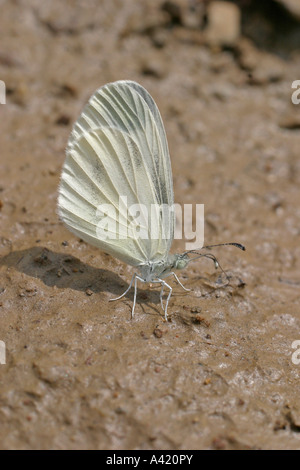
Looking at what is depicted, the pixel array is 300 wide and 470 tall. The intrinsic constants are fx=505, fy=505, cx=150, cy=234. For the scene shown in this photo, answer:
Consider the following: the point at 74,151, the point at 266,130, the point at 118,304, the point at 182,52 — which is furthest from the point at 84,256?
the point at 182,52

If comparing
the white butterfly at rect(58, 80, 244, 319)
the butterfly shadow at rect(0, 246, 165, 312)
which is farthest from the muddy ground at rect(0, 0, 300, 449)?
the white butterfly at rect(58, 80, 244, 319)

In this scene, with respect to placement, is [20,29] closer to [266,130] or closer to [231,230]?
[266,130]

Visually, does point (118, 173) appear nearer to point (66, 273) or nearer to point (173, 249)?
point (66, 273)

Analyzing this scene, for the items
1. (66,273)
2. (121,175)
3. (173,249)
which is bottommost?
(66,273)

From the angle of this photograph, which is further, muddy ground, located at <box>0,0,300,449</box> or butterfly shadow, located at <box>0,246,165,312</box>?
butterfly shadow, located at <box>0,246,165,312</box>

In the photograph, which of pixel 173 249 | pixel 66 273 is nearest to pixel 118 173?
pixel 66 273

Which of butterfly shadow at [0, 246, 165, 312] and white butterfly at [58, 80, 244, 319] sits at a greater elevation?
white butterfly at [58, 80, 244, 319]

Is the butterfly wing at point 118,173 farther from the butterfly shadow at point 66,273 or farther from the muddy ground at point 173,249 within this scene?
the muddy ground at point 173,249

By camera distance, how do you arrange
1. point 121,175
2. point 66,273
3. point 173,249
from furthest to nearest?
point 173,249 → point 66,273 → point 121,175

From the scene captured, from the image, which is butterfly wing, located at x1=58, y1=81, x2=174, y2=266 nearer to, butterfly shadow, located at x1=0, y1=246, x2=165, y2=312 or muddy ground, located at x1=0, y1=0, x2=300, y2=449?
butterfly shadow, located at x1=0, y1=246, x2=165, y2=312
